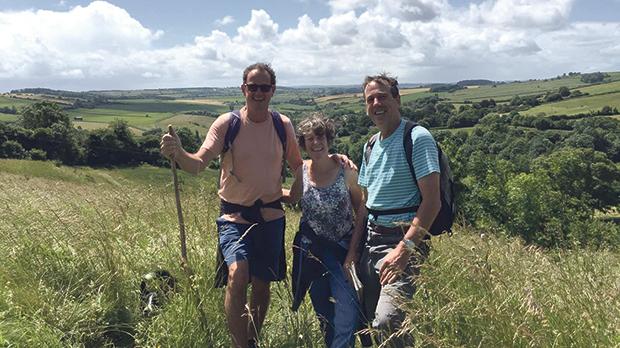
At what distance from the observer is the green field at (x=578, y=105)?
93062 mm

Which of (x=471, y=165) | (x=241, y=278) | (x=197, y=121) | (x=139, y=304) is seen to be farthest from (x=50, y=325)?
(x=197, y=121)

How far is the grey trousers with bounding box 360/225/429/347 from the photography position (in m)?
2.93

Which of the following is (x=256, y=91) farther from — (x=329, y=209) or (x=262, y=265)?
(x=262, y=265)

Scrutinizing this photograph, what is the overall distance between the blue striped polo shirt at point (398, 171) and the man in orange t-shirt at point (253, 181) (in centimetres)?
88

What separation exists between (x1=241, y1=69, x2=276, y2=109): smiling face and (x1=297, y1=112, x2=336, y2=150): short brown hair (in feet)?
1.16

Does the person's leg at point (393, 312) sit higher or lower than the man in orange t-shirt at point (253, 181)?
lower

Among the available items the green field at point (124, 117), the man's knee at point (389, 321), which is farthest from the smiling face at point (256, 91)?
the green field at point (124, 117)

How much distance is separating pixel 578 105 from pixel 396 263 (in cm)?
11090

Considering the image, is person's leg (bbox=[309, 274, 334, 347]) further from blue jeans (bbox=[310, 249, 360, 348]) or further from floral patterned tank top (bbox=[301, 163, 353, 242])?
floral patterned tank top (bbox=[301, 163, 353, 242])

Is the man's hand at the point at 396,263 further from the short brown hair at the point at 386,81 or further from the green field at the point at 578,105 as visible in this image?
the green field at the point at 578,105

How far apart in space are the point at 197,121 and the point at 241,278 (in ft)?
336

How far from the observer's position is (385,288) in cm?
305

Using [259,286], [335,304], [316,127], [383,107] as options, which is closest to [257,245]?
[259,286]

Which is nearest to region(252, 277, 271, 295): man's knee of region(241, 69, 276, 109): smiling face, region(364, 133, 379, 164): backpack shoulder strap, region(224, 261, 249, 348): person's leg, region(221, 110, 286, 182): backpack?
region(224, 261, 249, 348): person's leg
